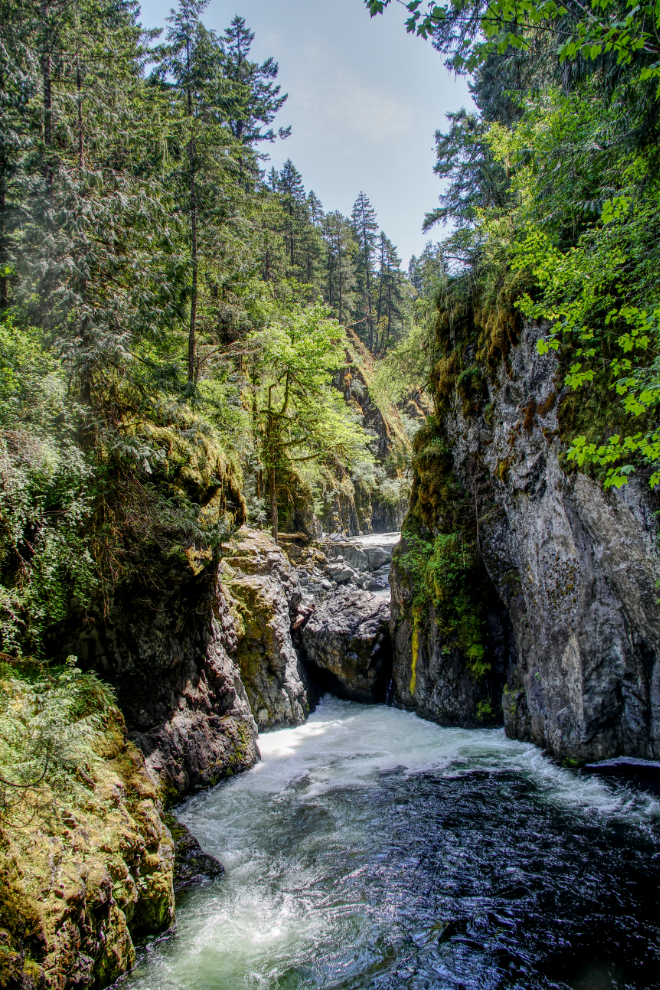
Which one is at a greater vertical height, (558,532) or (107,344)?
(107,344)

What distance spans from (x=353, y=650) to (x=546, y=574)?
7.57 meters

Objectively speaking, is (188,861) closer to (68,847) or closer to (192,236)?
(68,847)

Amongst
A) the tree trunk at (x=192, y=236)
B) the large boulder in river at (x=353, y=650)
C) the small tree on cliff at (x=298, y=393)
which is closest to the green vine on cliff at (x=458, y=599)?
the large boulder in river at (x=353, y=650)

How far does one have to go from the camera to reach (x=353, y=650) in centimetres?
1530

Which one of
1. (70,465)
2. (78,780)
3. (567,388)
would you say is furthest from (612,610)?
(70,465)

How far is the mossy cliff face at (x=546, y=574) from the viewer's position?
7.86 m

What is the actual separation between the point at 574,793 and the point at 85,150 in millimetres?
15178

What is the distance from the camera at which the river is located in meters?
5.00

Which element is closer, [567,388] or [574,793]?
[574,793]

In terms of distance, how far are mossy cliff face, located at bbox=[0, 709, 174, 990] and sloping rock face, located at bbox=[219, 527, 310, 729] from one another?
638 cm

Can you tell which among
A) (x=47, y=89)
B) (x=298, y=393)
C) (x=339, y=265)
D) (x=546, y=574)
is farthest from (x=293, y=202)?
(x=546, y=574)

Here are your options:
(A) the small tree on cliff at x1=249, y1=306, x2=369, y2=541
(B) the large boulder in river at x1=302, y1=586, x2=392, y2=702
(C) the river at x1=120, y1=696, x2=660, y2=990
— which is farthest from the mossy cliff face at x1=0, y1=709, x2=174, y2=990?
(A) the small tree on cliff at x1=249, y1=306, x2=369, y2=541

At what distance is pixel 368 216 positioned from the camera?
51.8 metres

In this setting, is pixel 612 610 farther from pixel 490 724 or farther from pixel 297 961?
pixel 297 961
